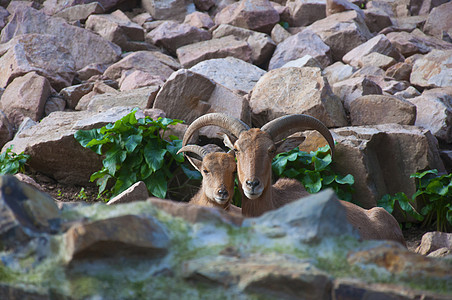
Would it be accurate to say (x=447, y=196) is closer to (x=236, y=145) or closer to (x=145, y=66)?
(x=236, y=145)

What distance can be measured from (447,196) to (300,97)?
9.34ft

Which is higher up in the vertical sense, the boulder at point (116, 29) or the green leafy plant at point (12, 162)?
the green leafy plant at point (12, 162)

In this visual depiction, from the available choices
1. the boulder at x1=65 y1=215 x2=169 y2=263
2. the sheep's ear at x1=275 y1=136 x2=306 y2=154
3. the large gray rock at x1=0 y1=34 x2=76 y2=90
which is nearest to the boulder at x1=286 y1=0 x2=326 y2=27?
the large gray rock at x1=0 y1=34 x2=76 y2=90

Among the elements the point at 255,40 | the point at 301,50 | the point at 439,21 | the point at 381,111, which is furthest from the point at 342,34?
the point at 381,111

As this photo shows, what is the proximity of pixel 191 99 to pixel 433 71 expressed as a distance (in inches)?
236

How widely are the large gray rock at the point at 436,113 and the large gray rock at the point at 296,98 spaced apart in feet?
5.39

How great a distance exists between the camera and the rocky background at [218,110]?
2.57 metres

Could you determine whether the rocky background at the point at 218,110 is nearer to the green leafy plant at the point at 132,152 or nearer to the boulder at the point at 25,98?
the boulder at the point at 25,98

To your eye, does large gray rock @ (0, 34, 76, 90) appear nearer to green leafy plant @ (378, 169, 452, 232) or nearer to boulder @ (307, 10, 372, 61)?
boulder @ (307, 10, 372, 61)

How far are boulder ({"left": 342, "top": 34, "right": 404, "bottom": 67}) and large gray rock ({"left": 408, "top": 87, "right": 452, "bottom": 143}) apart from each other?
3.10 meters

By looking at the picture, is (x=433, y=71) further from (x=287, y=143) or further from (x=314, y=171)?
(x=287, y=143)

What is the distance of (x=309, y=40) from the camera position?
1338 centimetres

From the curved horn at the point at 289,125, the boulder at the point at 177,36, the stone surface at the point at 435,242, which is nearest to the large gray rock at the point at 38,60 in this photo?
the boulder at the point at 177,36

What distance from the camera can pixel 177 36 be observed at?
14.1 m
